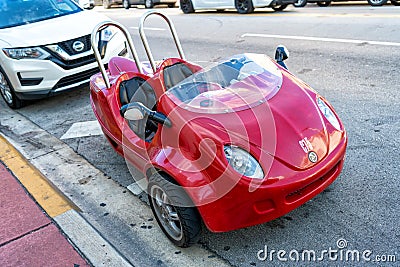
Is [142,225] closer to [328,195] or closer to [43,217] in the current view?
[43,217]

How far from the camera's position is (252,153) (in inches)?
99.8

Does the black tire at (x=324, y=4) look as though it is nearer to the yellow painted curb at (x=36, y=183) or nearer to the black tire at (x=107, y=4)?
the yellow painted curb at (x=36, y=183)

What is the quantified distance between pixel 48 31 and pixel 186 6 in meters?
9.44

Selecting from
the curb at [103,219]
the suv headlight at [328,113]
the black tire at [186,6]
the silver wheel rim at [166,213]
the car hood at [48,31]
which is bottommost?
the black tire at [186,6]

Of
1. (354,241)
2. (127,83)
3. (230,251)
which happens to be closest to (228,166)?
(230,251)

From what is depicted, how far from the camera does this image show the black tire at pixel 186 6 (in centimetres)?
1435

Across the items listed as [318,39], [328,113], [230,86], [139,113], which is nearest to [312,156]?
[328,113]

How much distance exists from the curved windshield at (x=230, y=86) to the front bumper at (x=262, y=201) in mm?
607

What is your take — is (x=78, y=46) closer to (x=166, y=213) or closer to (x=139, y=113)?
(x=139, y=113)

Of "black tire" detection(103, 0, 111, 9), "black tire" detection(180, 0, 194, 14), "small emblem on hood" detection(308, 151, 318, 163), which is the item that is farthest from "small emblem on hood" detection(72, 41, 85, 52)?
"black tire" detection(103, 0, 111, 9)

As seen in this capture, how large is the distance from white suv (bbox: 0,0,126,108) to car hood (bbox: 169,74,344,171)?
11.2ft

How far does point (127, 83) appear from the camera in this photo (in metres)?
3.70

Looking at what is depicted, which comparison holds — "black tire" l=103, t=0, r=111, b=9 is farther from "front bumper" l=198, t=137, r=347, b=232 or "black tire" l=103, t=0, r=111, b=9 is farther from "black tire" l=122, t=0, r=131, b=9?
"front bumper" l=198, t=137, r=347, b=232

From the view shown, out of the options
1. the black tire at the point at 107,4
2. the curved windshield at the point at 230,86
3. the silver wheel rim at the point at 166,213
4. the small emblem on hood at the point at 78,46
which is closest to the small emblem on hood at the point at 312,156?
the curved windshield at the point at 230,86
